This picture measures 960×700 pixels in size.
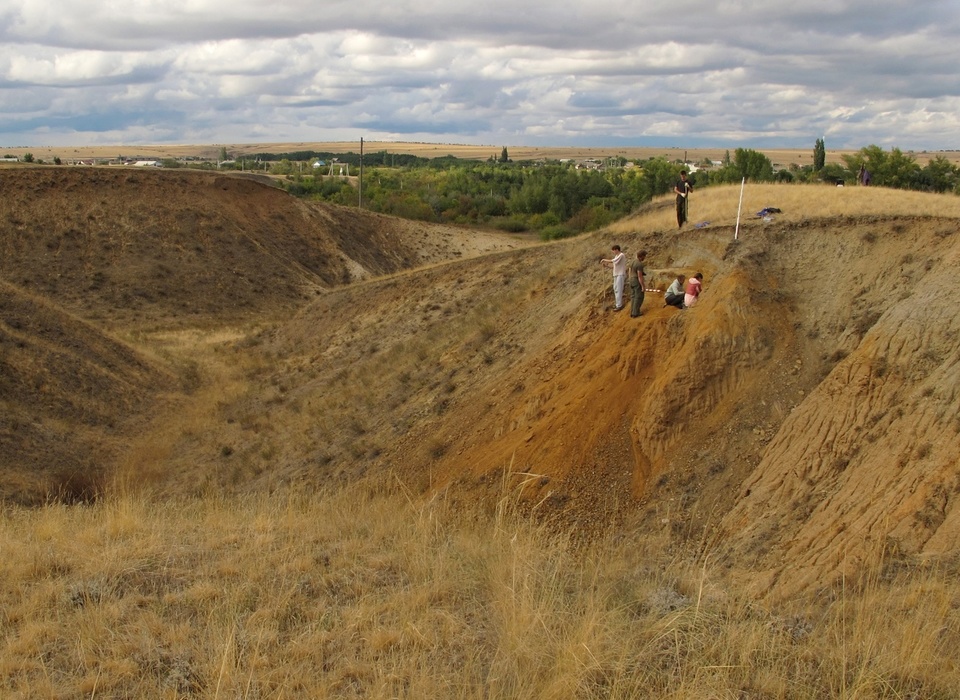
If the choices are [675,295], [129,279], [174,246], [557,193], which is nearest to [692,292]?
[675,295]

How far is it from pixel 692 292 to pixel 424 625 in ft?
31.7

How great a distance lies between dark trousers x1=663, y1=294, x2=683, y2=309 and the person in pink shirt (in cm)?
7

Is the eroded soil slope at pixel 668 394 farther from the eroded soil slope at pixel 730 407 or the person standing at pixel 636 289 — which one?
the person standing at pixel 636 289

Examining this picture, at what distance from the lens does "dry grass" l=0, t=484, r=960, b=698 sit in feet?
15.1

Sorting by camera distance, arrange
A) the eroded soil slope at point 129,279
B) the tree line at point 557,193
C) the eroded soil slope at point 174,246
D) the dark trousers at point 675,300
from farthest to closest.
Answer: the tree line at point 557,193 < the eroded soil slope at point 174,246 < the eroded soil slope at point 129,279 < the dark trousers at point 675,300

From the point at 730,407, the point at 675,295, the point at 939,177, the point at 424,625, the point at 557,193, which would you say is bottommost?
the point at 424,625

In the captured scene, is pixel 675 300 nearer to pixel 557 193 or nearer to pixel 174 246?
pixel 174 246

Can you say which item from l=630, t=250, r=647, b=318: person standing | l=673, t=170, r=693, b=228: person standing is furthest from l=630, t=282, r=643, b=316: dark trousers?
l=673, t=170, r=693, b=228: person standing

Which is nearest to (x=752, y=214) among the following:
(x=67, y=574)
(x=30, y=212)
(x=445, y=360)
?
(x=445, y=360)

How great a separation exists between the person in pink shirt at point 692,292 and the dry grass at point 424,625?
23.0 ft

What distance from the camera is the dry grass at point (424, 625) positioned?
4617 millimetres

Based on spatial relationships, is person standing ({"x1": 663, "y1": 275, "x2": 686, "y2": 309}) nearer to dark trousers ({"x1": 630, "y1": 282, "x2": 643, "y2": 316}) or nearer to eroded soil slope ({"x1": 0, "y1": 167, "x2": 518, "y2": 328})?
dark trousers ({"x1": 630, "y1": 282, "x2": 643, "y2": 316})

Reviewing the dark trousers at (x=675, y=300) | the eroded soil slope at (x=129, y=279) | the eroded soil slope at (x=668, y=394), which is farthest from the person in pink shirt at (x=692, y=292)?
the eroded soil slope at (x=129, y=279)

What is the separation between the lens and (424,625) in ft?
17.6
